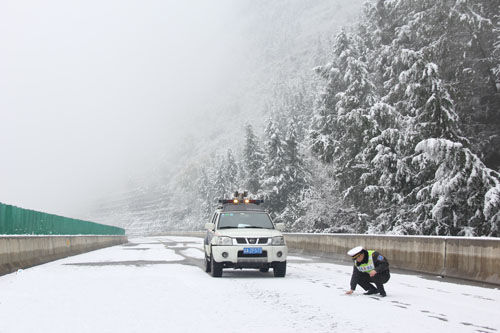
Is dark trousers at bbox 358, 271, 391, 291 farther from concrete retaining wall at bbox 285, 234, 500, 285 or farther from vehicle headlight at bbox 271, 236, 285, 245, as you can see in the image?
vehicle headlight at bbox 271, 236, 285, 245

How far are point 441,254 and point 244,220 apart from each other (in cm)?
500

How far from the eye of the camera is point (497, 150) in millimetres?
29312

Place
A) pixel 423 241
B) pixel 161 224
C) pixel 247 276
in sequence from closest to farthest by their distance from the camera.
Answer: pixel 247 276
pixel 423 241
pixel 161 224

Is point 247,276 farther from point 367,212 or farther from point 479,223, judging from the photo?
point 367,212

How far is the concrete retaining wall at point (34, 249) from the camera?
15.3 meters

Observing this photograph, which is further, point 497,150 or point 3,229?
point 497,150

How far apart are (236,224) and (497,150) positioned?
19.0 metres

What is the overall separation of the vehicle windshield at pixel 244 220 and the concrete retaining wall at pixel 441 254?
4168 millimetres

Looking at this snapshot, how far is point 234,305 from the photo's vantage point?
909 centimetres

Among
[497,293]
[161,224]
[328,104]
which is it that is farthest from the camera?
[161,224]

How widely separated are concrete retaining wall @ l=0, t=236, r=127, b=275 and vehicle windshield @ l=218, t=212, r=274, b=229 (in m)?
5.55

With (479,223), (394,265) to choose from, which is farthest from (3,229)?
(479,223)

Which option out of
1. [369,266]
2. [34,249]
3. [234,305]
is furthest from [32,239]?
[369,266]

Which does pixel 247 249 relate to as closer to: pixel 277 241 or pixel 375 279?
pixel 277 241
